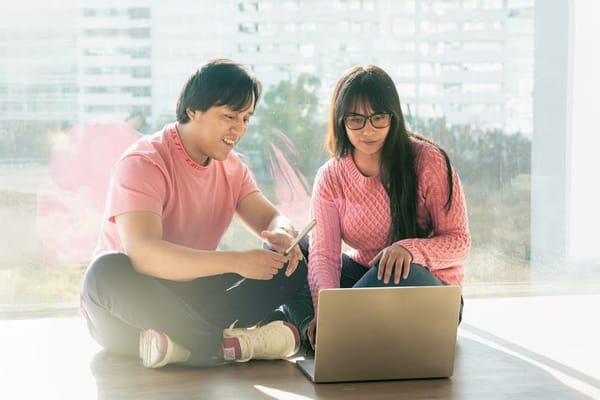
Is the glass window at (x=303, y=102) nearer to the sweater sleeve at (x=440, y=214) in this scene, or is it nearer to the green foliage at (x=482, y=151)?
the green foliage at (x=482, y=151)

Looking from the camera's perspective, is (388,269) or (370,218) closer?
(388,269)

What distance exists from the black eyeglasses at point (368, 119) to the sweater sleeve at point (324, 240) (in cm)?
20

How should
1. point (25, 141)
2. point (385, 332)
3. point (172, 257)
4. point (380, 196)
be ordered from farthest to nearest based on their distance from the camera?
point (25, 141) → point (380, 196) → point (172, 257) → point (385, 332)

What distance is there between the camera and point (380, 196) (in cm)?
235

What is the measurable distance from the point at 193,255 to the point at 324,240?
402mm

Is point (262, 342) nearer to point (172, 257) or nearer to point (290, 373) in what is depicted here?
point (290, 373)

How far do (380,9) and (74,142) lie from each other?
1230 mm

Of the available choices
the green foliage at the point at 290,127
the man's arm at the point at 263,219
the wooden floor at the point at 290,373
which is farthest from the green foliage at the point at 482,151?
the man's arm at the point at 263,219

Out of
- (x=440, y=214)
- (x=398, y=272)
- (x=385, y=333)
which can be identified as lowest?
(x=385, y=333)

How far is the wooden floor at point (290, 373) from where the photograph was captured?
199cm

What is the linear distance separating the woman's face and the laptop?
50 centimetres

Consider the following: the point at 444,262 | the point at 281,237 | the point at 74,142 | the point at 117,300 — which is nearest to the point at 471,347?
the point at 444,262

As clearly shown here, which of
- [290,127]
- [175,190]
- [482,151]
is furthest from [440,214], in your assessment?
[482,151]

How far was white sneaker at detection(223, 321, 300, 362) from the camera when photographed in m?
2.24
